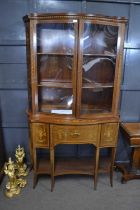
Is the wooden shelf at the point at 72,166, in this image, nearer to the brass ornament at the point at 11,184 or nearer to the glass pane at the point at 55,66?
the brass ornament at the point at 11,184

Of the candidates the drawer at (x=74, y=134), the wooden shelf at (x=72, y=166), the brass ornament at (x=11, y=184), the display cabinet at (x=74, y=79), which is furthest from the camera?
the wooden shelf at (x=72, y=166)

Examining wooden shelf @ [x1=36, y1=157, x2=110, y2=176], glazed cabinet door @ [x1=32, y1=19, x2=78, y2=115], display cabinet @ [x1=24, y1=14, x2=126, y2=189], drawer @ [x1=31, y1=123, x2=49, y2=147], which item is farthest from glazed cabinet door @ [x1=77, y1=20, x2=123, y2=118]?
wooden shelf @ [x1=36, y1=157, x2=110, y2=176]

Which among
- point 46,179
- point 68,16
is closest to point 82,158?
point 46,179

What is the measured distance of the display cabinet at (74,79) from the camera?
1927 mm

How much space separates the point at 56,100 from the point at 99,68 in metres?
0.60

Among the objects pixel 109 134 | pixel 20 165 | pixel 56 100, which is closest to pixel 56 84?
pixel 56 100

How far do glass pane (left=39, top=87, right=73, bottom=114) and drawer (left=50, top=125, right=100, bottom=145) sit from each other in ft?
0.59

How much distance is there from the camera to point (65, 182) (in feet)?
7.99

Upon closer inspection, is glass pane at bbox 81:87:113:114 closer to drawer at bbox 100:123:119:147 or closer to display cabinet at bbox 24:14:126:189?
display cabinet at bbox 24:14:126:189

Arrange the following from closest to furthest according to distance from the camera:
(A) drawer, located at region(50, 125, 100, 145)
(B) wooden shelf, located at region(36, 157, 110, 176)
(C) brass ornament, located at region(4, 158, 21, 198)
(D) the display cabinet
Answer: (D) the display cabinet
(A) drawer, located at region(50, 125, 100, 145)
(C) brass ornament, located at region(4, 158, 21, 198)
(B) wooden shelf, located at region(36, 157, 110, 176)

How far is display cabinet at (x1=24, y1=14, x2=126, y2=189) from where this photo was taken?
6.32 ft

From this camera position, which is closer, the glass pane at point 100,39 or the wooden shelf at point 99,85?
the glass pane at point 100,39

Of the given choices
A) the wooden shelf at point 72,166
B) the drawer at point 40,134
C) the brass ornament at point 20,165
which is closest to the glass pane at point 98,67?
the drawer at point 40,134

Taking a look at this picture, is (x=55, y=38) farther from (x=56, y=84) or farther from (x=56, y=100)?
(x=56, y=100)
